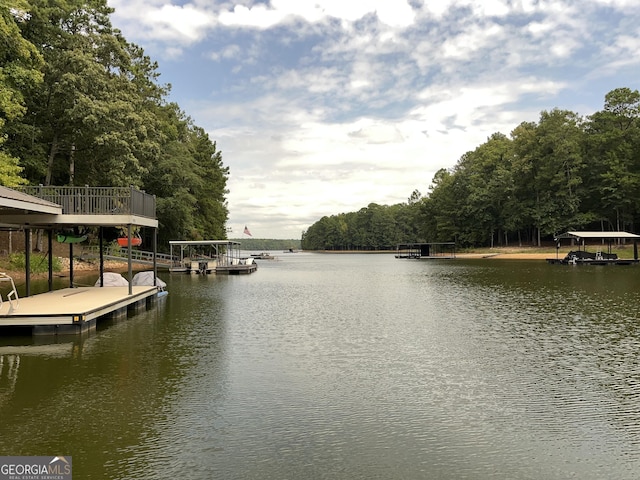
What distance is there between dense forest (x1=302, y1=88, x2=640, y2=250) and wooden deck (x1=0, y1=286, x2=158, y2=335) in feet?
237

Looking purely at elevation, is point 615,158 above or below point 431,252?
above

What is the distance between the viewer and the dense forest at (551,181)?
2864 inches

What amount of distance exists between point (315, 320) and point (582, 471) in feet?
38.5

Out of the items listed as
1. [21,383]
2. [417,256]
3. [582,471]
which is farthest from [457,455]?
[417,256]

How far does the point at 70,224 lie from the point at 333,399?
44.9 ft

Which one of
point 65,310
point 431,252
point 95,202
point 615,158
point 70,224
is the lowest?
point 65,310

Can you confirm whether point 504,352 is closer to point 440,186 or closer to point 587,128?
point 587,128

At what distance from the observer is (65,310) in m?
13.8

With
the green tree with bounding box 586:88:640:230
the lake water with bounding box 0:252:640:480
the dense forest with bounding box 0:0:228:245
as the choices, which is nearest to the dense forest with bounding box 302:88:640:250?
the green tree with bounding box 586:88:640:230

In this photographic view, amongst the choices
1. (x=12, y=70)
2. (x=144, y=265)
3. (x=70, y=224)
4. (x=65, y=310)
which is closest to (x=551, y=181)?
(x=144, y=265)

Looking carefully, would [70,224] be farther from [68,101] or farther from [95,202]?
[68,101]

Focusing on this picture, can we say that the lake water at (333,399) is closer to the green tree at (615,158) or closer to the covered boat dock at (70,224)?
the covered boat dock at (70,224)

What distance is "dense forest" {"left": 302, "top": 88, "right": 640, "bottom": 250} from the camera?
239 ft

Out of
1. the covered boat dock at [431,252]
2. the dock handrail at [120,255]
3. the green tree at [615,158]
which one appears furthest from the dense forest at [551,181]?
the dock handrail at [120,255]
